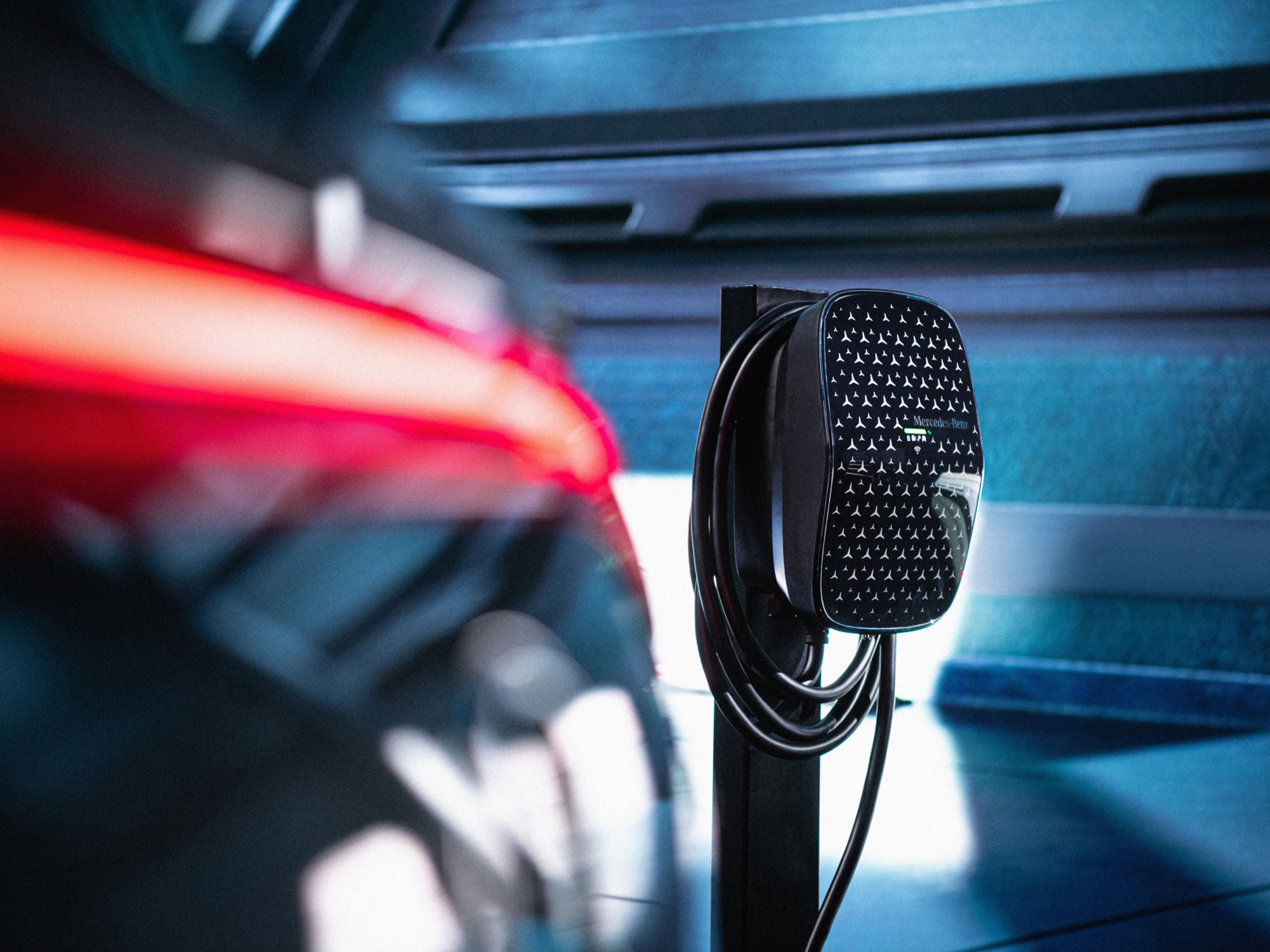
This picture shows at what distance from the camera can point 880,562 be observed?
475 mm

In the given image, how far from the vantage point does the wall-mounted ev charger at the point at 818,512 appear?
0.46 meters

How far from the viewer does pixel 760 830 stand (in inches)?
21.3

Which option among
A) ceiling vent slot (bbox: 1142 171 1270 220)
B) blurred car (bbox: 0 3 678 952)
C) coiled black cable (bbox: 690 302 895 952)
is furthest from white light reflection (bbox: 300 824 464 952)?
ceiling vent slot (bbox: 1142 171 1270 220)

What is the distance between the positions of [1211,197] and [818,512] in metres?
1.85

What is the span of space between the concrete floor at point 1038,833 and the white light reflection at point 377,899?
228mm

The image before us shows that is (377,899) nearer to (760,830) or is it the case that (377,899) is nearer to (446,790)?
(446,790)

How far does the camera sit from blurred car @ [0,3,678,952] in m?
0.70

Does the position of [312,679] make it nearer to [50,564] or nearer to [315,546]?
[315,546]

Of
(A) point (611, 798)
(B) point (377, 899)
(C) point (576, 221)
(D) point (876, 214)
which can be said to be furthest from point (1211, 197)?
(B) point (377, 899)

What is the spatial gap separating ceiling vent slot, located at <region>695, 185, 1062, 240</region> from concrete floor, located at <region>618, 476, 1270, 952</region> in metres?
0.95

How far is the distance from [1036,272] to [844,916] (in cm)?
149

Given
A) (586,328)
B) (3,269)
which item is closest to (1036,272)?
(586,328)

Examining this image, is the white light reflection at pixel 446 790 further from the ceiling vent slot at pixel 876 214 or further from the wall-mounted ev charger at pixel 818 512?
the ceiling vent slot at pixel 876 214

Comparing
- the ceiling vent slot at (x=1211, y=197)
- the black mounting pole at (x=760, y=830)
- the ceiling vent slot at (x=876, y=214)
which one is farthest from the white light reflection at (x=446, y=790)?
the ceiling vent slot at (x=1211, y=197)
